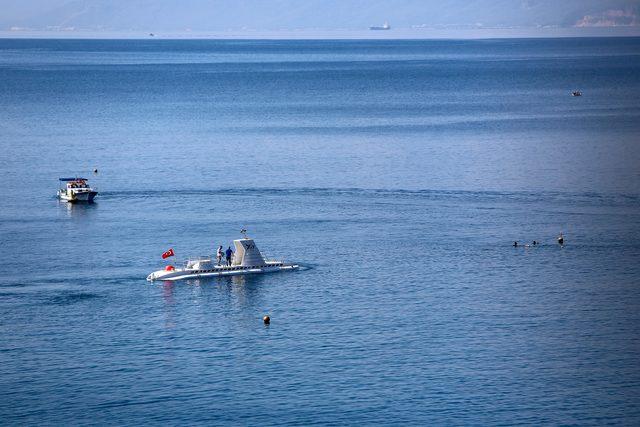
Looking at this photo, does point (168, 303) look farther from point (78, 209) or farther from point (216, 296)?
point (78, 209)

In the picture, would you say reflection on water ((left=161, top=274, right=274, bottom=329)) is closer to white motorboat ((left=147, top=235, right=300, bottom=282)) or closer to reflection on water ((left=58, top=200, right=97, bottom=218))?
white motorboat ((left=147, top=235, right=300, bottom=282))

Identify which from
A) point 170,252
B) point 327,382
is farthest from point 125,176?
point 327,382

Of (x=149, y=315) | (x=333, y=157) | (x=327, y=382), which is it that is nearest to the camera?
(x=327, y=382)

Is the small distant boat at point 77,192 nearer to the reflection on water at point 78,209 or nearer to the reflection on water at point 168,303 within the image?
the reflection on water at point 78,209

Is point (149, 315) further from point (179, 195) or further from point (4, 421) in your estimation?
point (179, 195)

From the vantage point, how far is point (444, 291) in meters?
86.5

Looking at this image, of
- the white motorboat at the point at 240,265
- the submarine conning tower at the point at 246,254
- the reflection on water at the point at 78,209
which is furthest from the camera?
the reflection on water at the point at 78,209

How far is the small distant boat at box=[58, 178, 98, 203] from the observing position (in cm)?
12331

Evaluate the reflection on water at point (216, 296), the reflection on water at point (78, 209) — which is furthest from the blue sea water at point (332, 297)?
the reflection on water at point (78, 209)

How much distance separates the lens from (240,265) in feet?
307

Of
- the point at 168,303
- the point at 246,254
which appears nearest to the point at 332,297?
the point at 246,254

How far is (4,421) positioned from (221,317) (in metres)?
21.5

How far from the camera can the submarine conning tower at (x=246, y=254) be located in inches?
3681

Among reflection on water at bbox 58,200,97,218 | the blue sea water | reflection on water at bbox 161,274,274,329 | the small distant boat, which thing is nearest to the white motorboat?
reflection on water at bbox 161,274,274,329
